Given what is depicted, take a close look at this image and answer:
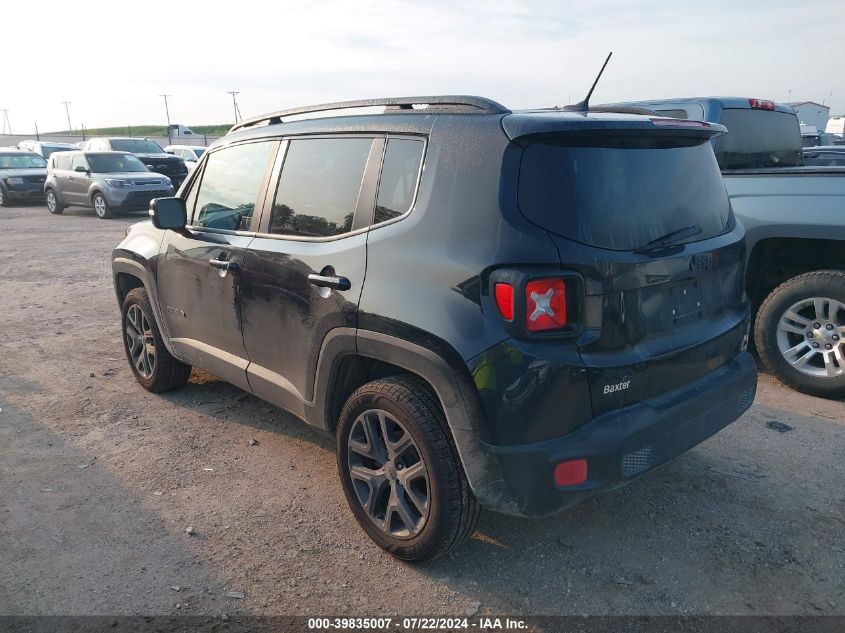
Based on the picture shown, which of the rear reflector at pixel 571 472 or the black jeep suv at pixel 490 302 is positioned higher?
the black jeep suv at pixel 490 302

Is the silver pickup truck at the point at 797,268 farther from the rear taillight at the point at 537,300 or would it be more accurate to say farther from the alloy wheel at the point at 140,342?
the alloy wheel at the point at 140,342

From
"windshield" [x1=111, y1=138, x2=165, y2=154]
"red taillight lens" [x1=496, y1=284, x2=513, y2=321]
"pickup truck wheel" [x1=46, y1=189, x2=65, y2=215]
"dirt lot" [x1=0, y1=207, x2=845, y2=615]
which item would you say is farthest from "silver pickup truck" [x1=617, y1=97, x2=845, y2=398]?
"windshield" [x1=111, y1=138, x2=165, y2=154]

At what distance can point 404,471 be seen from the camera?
111 inches

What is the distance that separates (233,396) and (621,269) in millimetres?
3263

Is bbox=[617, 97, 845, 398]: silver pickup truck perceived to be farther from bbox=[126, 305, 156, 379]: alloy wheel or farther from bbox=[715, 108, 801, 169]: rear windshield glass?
bbox=[126, 305, 156, 379]: alloy wheel

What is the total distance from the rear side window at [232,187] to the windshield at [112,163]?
14893 millimetres

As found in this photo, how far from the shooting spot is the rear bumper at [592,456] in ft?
7.90

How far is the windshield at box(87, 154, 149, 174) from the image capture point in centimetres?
1730

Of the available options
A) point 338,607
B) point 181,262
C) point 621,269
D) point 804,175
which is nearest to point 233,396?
point 181,262

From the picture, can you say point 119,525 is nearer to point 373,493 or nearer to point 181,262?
point 373,493

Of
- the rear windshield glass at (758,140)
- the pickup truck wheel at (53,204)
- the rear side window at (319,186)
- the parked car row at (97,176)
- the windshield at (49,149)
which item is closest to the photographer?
the rear side window at (319,186)

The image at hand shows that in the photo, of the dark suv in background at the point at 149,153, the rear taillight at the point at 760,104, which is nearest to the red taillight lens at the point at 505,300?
the rear taillight at the point at 760,104

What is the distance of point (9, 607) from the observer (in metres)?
2.69

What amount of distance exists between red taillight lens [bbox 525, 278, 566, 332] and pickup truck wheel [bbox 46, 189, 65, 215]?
1919cm
